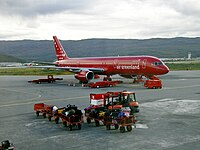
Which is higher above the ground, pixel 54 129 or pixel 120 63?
pixel 120 63

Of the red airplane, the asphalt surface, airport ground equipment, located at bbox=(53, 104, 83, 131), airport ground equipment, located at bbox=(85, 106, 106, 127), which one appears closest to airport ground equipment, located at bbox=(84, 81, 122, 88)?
the red airplane

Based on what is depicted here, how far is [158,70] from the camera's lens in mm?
43969

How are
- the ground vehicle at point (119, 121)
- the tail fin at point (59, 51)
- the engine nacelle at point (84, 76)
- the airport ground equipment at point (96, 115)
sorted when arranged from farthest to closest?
the tail fin at point (59, 51) → the engine nacelle at point (84, 76) → the airport ground equipment at point (96, 115) → the ground vehicle at point (119, 121)

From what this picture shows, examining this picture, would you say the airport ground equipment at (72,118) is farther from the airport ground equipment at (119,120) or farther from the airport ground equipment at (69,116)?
the airport ground equipment at (119,120)

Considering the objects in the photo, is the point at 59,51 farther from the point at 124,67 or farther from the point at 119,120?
the point at 119,120

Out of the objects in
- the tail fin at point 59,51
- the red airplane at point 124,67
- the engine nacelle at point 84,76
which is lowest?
the engine nacelle at point 84,76

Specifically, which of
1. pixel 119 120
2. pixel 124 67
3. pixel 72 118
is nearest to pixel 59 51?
pixel 124 67

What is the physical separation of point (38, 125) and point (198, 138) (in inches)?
390

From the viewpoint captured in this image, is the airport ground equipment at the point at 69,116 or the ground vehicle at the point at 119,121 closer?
the ground vehicle at the point at 119,121

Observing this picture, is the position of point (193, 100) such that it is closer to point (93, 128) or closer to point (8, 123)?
point (93, 128)

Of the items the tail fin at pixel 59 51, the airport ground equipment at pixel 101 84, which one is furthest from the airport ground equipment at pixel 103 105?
the tail fin at pixel 59 51

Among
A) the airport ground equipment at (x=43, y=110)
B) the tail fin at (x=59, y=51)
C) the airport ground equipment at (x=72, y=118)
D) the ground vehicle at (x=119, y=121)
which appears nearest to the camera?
the ground vehicle at (x=119, y=121)

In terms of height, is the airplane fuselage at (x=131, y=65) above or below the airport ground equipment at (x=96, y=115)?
above

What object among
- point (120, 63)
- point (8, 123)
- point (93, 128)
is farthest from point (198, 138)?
point (120, 63)
